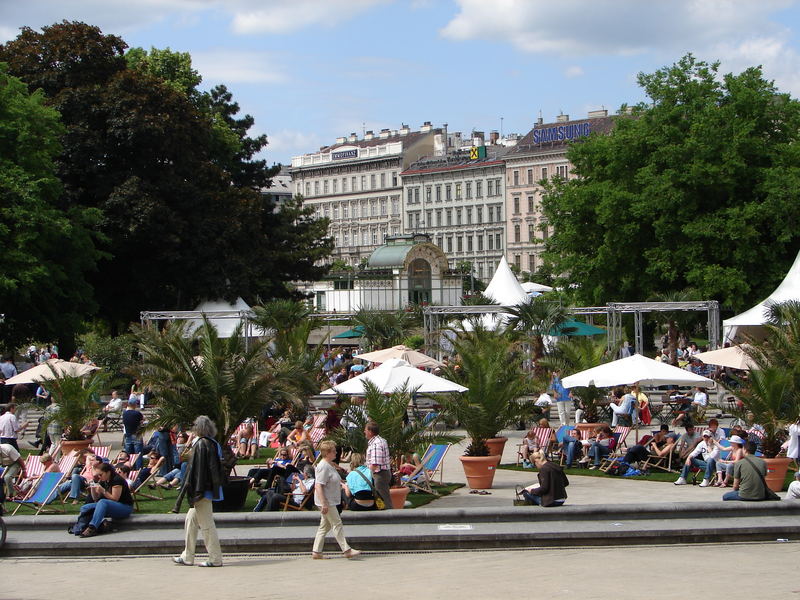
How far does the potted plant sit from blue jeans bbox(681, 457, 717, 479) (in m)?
10.9

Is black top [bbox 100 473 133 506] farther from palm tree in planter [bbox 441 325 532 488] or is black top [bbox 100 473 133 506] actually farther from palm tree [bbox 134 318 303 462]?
palm tree in planter [bbox 441 325 532 488]

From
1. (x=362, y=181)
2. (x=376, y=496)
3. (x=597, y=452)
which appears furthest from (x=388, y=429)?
(x=362, y=181)

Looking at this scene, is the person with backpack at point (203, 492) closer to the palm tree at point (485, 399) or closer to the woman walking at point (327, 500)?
the woman walking at point (327, 500)

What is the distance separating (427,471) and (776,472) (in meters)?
5.47

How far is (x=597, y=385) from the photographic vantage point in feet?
76.7

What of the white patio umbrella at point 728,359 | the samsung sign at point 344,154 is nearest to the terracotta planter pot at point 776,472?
the white patio umbrella at point 728,359

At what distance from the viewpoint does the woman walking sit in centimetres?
1327

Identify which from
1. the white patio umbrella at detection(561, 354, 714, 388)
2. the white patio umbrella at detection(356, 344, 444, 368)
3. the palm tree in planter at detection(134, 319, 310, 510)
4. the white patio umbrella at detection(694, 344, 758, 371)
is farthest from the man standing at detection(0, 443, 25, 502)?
the white patio umbrella at detection(694, 344, 758, 371)

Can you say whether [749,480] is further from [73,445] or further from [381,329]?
[381,329]

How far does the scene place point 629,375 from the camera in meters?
23.2

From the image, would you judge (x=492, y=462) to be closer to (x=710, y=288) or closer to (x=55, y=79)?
(x=710, y=288)

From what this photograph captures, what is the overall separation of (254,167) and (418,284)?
17050 mm

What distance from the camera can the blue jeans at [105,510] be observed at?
1452 centimetres

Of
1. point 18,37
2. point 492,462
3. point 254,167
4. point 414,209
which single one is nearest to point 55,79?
point 18,37
